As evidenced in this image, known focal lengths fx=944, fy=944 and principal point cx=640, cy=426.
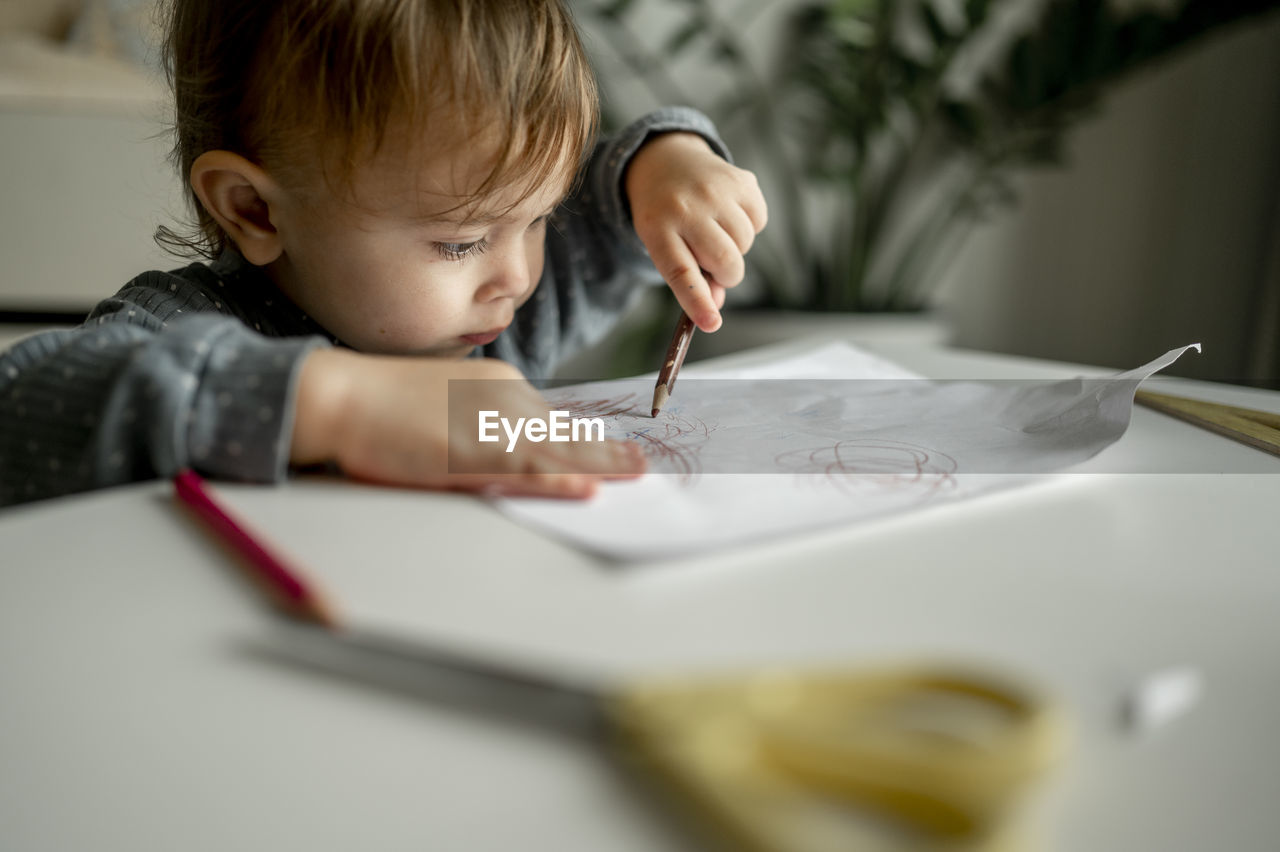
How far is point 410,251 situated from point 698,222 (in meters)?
0.18

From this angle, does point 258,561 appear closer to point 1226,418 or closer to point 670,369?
point 670,369

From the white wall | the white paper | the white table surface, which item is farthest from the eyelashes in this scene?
the white wall

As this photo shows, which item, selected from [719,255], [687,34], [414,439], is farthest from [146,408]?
[687,34]

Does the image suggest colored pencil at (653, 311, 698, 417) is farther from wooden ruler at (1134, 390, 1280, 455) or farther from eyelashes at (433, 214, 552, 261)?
wooden ruler at (1134, 390, 1280, 455)

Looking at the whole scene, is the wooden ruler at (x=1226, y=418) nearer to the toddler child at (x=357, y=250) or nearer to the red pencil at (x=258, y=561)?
the toddler child at (x=357, y=250)

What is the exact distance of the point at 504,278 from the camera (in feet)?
1.89

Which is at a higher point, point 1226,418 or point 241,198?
point 241,198

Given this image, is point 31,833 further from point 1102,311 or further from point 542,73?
point 1102,311

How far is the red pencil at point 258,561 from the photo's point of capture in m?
0.24

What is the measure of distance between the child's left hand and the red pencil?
0.29m

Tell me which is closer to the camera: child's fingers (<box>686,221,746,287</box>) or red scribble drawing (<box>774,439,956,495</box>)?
red scribble drawing (<box>774,439,956,495</box>)

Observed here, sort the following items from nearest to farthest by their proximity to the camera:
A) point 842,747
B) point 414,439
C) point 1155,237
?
point 842,747 → point 414,439 → point 1155,237

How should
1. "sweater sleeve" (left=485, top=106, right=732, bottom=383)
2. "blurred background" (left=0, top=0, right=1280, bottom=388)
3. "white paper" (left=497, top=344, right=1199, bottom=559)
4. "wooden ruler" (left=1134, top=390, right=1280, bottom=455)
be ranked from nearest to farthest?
"white paper" (left=497, top=344, right=1199, bottom=559) → "wooden ruler" (left=1134, top=390, right=1280, bottom=455) → "sweater sleeve" (left=485, top=106, right=732, bottom=383) → "blurred background" (left=0, top=0, right=1280, bottom=388)

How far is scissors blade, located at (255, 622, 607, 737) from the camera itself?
0.66 ft
